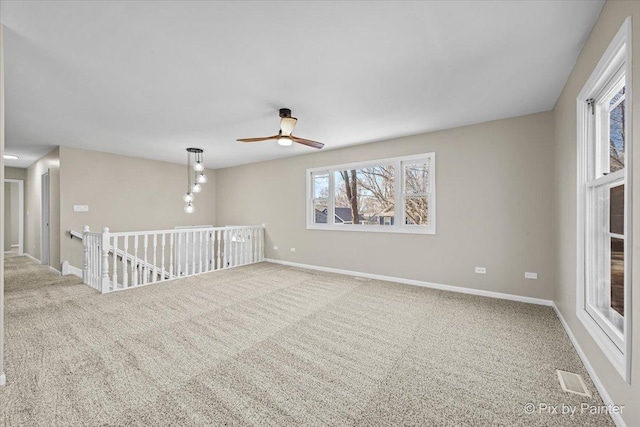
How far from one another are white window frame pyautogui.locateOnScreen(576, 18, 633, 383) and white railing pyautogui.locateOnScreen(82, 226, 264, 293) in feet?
17.0

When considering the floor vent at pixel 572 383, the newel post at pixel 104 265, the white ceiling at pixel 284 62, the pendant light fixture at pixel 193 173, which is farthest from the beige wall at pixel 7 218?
the floor vent at pixel 572 383

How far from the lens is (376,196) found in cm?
501

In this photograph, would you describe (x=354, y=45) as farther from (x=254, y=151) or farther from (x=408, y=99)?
(x=254, y=151)

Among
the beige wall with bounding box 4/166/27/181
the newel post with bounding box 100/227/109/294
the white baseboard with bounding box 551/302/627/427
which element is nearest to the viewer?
the white baseboard with bounding box 551/302/627/427

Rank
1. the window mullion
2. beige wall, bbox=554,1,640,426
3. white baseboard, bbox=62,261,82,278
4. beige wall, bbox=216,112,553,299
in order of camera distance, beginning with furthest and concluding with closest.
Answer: white baseboard, bbox=62,261,82,278 → the window mullion → beige wall, bbox=216,112,553,299 → beige wall, bbox=554,1,640,426

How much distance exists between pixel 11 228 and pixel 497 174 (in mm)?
13957

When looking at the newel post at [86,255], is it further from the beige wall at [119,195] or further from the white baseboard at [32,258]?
the white baseboard at [32,258]

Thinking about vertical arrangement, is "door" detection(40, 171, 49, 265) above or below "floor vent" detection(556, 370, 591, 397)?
above

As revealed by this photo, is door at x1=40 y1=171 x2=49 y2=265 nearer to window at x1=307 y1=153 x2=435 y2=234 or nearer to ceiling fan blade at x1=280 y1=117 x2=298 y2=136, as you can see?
window at x1=307 y1=153 x2=435 y2=234

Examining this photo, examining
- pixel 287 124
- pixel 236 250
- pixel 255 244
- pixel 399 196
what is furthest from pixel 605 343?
pixel 255 244

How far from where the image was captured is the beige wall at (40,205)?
524cm

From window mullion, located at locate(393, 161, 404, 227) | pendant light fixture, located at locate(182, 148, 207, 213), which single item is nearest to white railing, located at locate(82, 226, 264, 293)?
pendant light fixture, located at locate(182, 148, 207, 213)

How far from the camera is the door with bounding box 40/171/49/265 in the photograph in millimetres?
5930

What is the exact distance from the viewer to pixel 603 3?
1.71 meters
